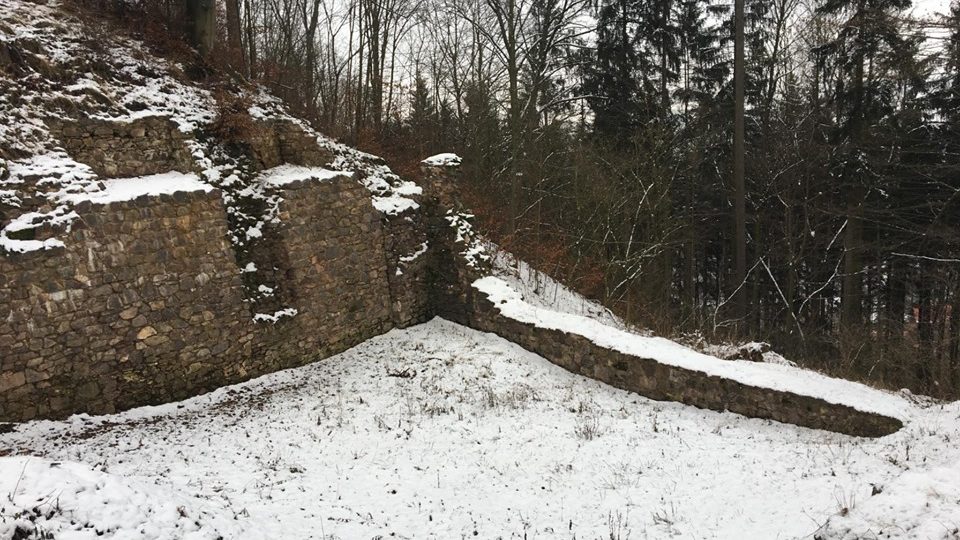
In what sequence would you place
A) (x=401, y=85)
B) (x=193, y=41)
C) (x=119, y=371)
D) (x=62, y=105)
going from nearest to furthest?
(x=119, y=371) < (x=62, y=105) < (x=193, y=41) < (x=401, y=85)

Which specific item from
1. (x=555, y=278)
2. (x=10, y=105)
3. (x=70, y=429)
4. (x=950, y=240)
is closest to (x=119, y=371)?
(x=70, y=429)

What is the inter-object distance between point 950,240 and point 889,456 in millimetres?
10987

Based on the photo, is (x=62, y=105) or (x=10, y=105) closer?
(x=10, y=105)

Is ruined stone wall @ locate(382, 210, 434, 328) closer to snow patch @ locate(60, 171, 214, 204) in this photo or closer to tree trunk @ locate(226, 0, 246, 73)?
snow patch @ locate(60, 171, 214, 204)

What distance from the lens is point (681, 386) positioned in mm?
7988

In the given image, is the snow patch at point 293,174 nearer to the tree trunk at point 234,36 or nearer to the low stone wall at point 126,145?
the low stone wall at point 126,145

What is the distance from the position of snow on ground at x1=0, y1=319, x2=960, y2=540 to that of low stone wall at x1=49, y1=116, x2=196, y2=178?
365 cm

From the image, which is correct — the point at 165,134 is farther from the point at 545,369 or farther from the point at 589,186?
the point at 589,186

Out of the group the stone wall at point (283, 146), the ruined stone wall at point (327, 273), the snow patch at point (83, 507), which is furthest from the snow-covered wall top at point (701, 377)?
the snow patch at point (83, 507)

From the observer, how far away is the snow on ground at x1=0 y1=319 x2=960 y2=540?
4.16 m

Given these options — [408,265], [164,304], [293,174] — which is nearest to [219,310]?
[164,304]

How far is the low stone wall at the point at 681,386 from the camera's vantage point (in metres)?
6.72

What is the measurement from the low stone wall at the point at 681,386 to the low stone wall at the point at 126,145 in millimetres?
6367

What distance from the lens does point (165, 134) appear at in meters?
8.67
